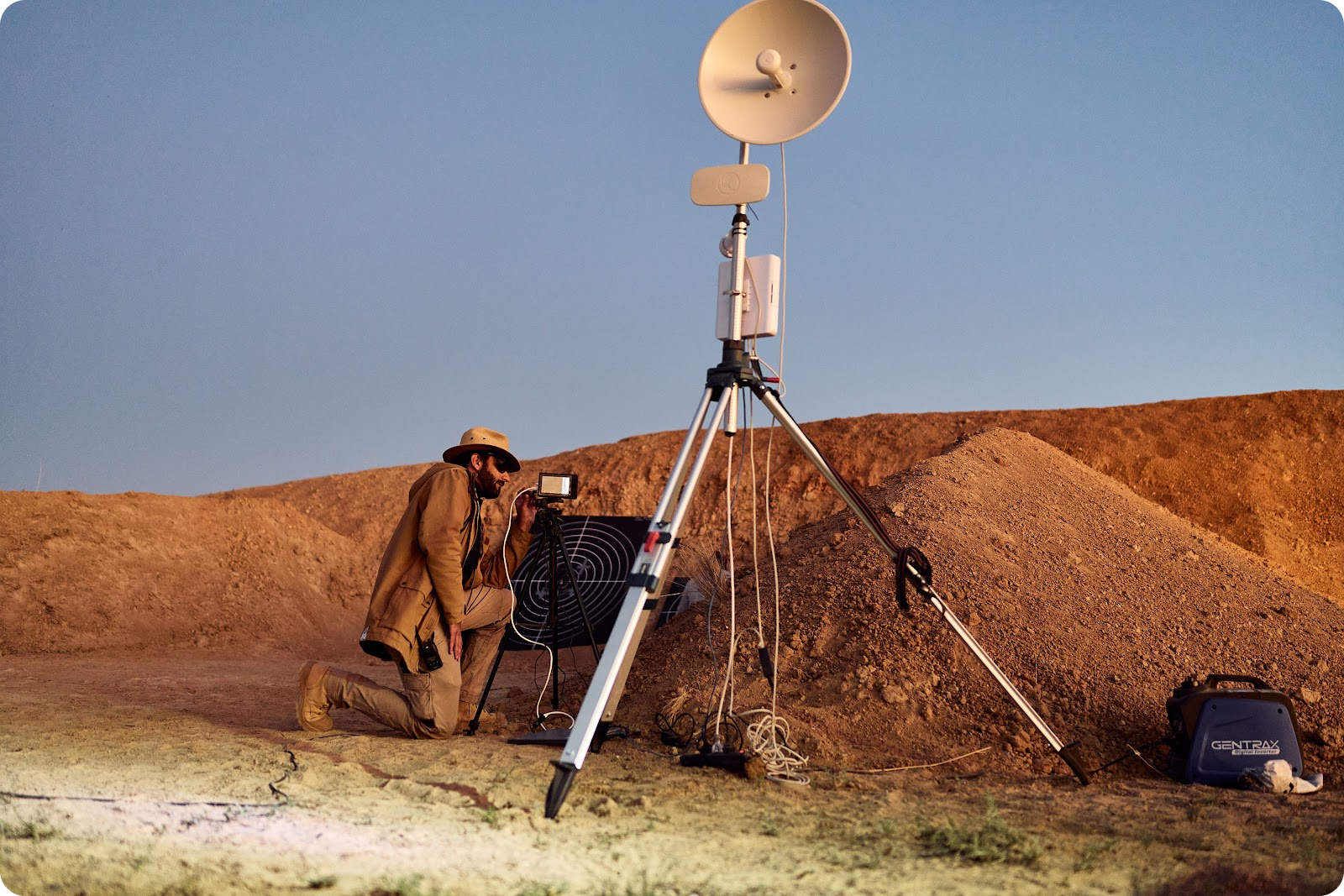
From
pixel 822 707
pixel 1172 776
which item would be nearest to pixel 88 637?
pixel 822 707

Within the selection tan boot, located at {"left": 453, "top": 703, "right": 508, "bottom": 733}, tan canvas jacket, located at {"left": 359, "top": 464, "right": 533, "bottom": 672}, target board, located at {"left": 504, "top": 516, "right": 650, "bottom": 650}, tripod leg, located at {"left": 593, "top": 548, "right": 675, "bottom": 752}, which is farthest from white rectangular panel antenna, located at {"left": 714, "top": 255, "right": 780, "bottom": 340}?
target board, located at {"left": 504, "top": 516, "right": 650, "bottom": 650}

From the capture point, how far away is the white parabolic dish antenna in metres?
4.22

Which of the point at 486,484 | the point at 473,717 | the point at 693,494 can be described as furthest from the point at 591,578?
the point at 693,494

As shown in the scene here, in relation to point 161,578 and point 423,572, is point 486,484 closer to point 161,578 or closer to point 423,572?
point 423,572

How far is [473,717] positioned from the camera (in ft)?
18.1

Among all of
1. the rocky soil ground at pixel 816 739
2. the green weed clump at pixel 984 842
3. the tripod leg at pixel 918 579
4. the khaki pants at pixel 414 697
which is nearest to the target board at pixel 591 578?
the rocky soil ground at pixel 816 739

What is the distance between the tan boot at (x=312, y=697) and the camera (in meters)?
5.03

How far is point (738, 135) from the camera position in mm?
4301

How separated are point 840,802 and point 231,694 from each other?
5.32 m

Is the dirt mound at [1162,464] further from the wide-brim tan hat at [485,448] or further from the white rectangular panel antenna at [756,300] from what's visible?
the white rectangular panel antenna at [756,300]

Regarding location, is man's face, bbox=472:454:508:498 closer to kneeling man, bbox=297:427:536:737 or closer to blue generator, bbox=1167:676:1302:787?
kneeling man, bbox=297:427:536:737

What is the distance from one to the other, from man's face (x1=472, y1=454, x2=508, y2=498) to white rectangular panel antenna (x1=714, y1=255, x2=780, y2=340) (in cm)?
181

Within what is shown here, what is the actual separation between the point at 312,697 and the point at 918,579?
313 centimetres

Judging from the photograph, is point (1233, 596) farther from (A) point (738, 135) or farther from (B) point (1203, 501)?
(B) point (1203, 501)
